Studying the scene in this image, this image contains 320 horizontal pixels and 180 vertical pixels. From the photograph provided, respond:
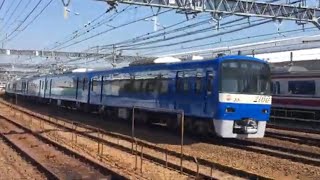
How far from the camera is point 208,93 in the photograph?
56.4ft

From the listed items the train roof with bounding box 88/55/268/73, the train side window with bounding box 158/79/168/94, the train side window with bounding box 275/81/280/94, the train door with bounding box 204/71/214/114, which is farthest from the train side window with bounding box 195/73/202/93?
the train side window with bounding box 275/81/280/94

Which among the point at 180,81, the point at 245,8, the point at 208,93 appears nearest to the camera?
the point at 208,93

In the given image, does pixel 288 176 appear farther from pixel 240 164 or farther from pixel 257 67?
pixel 257 67

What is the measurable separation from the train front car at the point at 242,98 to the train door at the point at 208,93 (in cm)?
39

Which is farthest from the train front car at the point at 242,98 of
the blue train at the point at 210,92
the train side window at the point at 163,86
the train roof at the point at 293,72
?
the train roof at the point at 293,72

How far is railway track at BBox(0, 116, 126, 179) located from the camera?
11625 mm

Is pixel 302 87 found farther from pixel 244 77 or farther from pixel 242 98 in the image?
pixel 242 98

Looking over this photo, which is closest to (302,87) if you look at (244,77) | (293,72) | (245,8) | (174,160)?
(293,72)

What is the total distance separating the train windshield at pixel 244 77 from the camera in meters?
16.9

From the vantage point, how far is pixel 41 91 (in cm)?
4953

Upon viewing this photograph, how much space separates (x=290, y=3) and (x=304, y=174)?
16.9 m

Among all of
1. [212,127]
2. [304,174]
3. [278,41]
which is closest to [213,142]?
[212,127]

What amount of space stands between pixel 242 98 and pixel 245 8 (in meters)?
10.3

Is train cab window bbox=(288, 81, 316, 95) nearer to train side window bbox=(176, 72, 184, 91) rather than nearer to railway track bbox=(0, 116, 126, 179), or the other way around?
train side window bbox=(176, 72, 184, 91)
